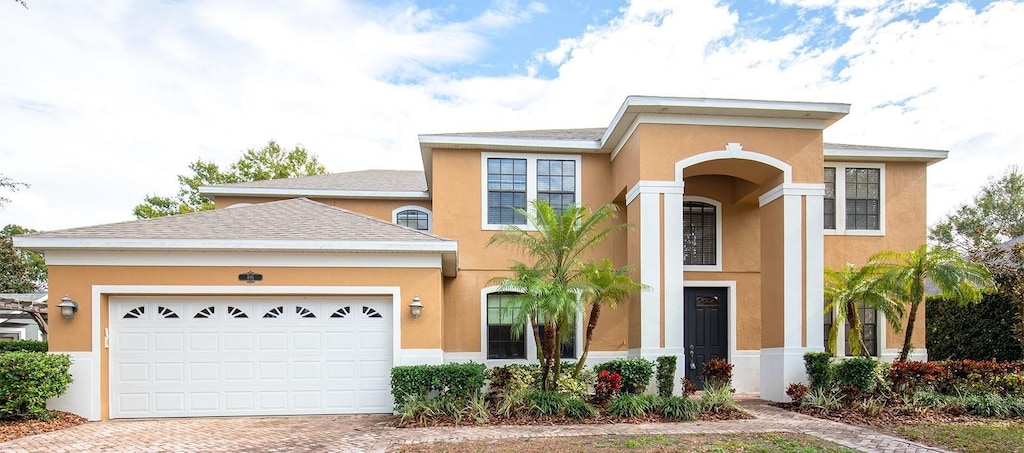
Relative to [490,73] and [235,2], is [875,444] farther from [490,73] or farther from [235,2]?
[235,2]

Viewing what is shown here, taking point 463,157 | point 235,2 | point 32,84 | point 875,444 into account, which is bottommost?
point 875,444

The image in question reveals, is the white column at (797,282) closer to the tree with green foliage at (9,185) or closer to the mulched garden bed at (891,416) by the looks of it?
the mulched garden bed at (891,416)

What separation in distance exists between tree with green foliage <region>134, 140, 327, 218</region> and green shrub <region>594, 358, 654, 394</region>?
22.2 m

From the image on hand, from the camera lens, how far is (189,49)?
1188 cm

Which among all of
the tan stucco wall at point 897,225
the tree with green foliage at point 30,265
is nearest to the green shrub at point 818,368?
the tan stucco wall at point 897,225

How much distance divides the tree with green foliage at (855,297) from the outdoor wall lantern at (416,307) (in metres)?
8.29

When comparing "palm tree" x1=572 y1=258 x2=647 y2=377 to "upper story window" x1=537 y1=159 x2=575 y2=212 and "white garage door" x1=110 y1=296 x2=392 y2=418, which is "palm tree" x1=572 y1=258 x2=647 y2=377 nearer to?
"upper story window" x1=537 y1=159 x2=575 y2=212

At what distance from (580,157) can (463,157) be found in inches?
102

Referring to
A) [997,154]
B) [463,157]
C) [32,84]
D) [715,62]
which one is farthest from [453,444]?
[997,154]

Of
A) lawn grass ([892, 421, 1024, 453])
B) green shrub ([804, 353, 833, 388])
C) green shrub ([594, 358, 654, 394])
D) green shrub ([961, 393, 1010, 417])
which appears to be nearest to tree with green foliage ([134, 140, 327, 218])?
green shrub ([594, 358, 654, 394])

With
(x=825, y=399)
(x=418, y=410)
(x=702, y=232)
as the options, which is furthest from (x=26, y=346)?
(x=825, y=399)

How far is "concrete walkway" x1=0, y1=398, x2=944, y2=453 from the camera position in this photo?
725 centimetres

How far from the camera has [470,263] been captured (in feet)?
40.5

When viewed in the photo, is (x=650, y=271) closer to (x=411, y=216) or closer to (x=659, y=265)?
(x=659, y=265)
